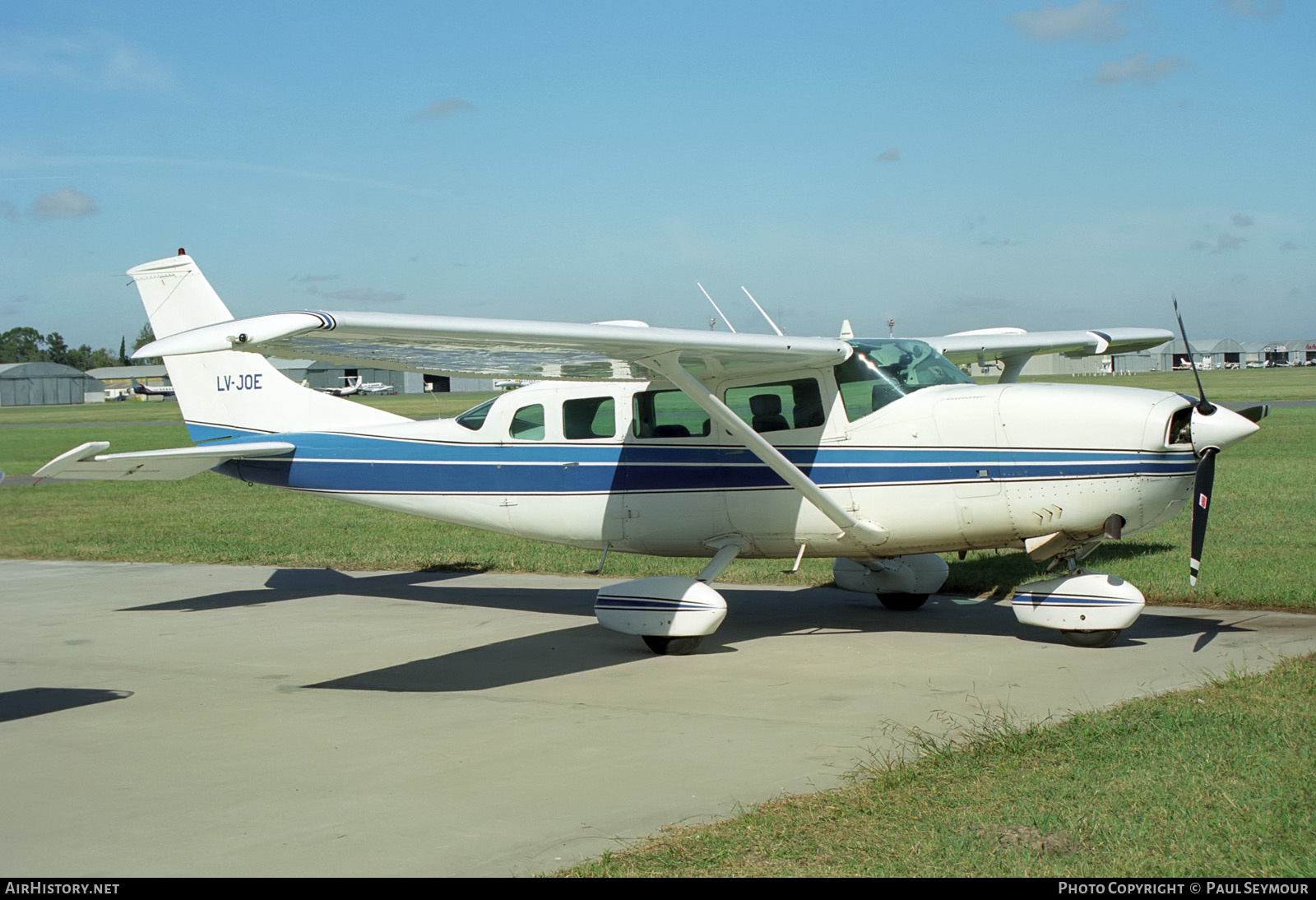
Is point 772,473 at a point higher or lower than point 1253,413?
lower

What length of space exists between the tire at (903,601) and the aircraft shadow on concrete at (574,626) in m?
0.13

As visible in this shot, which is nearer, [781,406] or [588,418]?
[781,406]

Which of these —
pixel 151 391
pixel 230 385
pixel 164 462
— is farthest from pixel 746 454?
pixel 151 391

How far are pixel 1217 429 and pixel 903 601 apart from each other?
3.56m

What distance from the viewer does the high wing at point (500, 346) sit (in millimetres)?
6309

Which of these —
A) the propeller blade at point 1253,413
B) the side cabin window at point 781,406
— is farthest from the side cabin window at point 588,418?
the propeller blade at point 1253,413

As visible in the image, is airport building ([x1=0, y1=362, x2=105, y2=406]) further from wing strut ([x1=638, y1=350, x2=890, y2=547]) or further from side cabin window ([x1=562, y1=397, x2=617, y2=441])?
wing strut ([x1=638, y1=350, x2=890, y2=547])

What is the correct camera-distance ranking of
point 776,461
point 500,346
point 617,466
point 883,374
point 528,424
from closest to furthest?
point 500,346, point 776,461, point 883,374, point 617,466, point 528,424

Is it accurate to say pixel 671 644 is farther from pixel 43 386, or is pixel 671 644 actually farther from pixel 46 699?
pixel 43 386

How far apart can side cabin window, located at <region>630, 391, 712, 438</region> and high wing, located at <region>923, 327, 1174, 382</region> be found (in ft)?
8.95

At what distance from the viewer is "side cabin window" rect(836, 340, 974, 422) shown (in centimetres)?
909

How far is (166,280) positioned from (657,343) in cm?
656

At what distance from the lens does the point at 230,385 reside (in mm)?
12328
